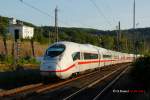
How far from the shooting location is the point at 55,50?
26.5 m

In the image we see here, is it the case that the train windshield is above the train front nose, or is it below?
above

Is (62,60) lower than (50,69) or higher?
higher

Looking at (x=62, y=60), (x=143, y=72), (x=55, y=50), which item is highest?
(x=55, y=50)

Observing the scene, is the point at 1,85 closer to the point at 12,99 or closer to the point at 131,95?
the point at 12,99

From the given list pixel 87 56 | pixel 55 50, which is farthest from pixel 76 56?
pixel 87 56

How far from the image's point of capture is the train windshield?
26.1 meters

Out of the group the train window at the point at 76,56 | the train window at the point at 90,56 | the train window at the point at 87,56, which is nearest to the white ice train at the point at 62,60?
the train window at the point at 76,56

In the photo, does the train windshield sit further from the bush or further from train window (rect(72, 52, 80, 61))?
the bush

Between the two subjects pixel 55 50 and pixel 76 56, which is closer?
pixel 55 50

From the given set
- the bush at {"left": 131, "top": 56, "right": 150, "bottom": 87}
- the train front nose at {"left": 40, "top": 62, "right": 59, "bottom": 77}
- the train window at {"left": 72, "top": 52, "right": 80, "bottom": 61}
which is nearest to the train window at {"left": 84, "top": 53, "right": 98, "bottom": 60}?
the train window at {"left": 72, "top": 52, "right": 80, "bottom": 61}

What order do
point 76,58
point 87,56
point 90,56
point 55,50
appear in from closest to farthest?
1. point 55,50
2. point 76,58
3. point 87,56
4. point 90,56

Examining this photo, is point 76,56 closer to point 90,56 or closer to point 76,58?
point 76,58

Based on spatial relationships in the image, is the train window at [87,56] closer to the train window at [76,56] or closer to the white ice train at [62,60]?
the white ice train at [62,60]

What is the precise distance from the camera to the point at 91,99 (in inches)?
660
